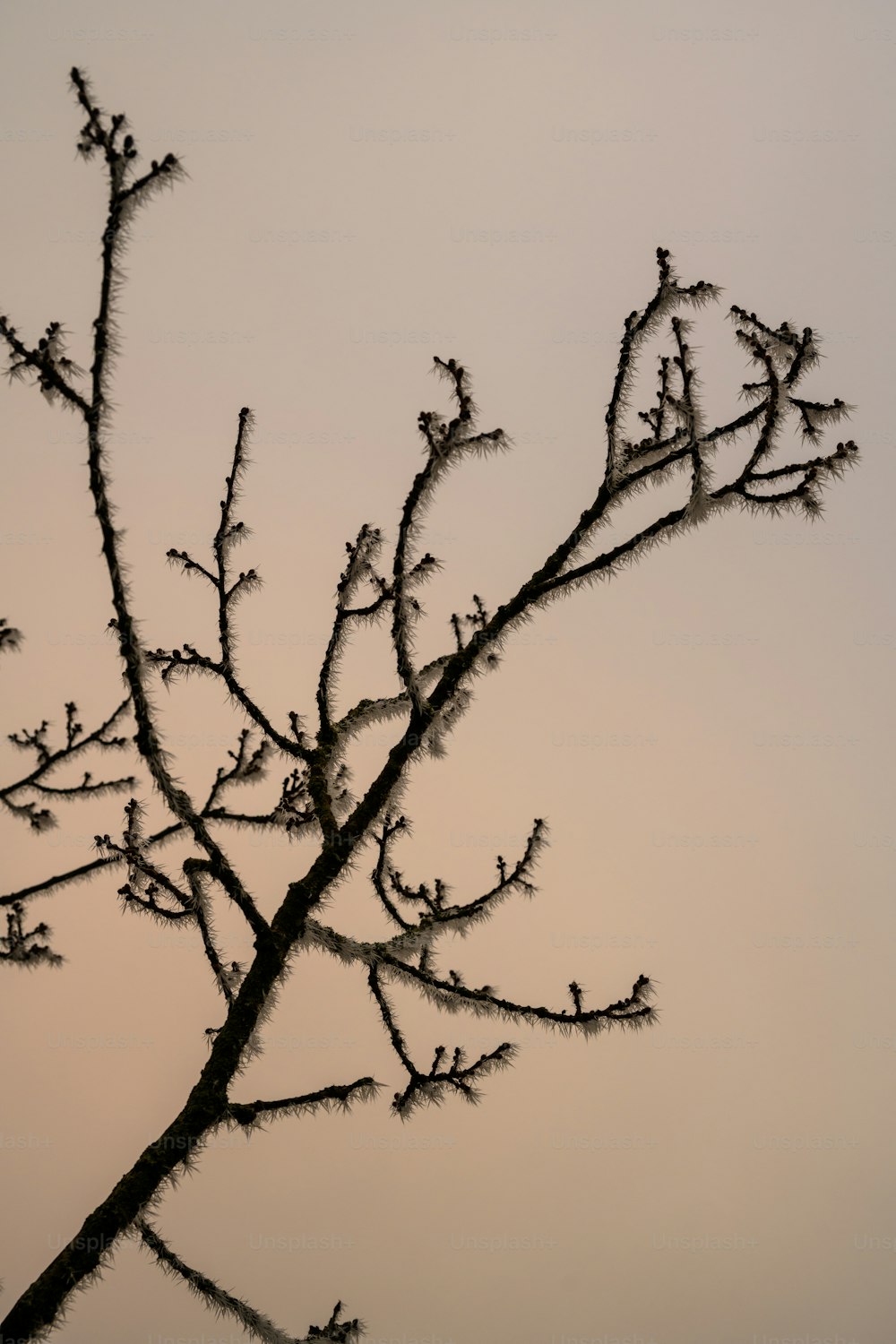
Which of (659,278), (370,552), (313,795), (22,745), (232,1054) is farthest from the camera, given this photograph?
(22,745)

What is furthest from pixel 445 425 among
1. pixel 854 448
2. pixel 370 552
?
pixel 854 448

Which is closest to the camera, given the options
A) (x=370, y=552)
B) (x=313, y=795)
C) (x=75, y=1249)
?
(x=75, y=1249)

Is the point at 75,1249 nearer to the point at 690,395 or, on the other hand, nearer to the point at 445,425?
the point at 445,425

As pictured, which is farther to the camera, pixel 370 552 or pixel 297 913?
pixel 370 552

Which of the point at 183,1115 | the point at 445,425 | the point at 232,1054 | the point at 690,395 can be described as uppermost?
the point at 690,395

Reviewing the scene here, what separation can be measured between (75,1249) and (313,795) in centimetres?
178

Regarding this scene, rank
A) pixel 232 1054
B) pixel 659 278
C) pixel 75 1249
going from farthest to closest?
pixel 659 278, pixel 232 1054, pixel 75 1249

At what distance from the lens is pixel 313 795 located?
4.00 m

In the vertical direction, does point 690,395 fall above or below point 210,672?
above

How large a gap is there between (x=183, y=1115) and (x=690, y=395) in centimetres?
325

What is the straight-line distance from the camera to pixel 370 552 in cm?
431

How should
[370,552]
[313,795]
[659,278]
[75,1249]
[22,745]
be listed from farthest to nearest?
[22,745] < [370,552] < [313,795] < [659,278] < [75,1249]

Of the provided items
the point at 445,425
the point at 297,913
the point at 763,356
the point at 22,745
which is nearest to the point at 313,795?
the point at 297,913

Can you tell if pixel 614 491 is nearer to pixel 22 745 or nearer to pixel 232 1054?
pixel 232 1054
